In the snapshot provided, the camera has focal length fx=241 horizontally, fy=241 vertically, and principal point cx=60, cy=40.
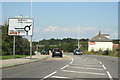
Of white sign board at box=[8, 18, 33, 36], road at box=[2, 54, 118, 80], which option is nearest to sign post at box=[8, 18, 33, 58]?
white sign board at box=[8, 18, 33, 36]

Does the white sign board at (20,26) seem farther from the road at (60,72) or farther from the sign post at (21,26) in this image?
the road at (60,72)

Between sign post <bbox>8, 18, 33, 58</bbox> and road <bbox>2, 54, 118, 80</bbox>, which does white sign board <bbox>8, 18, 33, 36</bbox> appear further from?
road <bbox>2, 54, 118, 80</bbox>

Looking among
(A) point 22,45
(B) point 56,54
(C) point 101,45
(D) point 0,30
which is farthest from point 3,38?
(C) point 101,45

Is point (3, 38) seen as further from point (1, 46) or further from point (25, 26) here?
point (25, 26)

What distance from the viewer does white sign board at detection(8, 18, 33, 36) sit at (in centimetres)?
3134

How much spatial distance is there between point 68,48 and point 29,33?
62.3 meters

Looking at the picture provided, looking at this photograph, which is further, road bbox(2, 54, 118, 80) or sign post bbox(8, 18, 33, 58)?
sign post bbox(8, 18, 33, 58)

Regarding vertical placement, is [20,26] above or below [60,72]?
above

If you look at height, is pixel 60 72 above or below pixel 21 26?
below

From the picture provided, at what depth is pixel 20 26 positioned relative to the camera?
31.6m

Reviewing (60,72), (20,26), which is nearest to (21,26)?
(20,26)

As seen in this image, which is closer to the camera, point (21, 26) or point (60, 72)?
point (60, 72)

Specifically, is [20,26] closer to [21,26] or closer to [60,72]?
[21,26]

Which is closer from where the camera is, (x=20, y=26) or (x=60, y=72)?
(x=60, y=72)
